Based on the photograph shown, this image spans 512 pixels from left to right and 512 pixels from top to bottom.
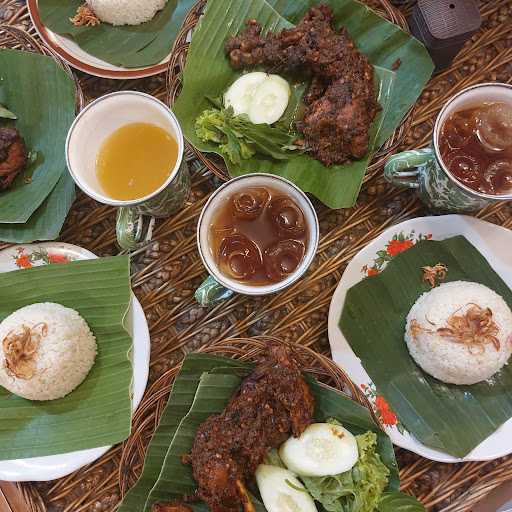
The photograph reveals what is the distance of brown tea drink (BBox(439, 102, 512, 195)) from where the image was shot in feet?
7.18

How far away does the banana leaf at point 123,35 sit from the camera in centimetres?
250

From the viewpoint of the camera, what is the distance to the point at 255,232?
2.22 meters

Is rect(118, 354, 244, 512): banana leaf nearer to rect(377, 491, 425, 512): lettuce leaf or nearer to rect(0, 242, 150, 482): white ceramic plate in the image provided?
rect(0, 242, 150, 482): white ceramic plate

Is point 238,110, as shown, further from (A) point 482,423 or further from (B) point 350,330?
(A) point 482,423

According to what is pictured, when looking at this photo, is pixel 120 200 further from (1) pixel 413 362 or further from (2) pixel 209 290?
(1) pixel 413 362

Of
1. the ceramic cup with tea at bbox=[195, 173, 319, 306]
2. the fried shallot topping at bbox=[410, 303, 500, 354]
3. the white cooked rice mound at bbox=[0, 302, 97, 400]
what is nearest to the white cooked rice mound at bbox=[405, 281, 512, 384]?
the fried shallot topping at bbox=[410, 303, 500, 354]

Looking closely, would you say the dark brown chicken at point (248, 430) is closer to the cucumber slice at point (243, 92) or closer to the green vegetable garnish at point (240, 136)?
the green vegetable garnish at point (240, 136)

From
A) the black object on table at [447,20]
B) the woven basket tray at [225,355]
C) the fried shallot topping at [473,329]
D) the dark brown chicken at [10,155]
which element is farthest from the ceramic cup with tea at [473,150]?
the dark brown chicken at [10,155]

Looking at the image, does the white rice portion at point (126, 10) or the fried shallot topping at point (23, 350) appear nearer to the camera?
the fried shallot topping at point (23, 350)

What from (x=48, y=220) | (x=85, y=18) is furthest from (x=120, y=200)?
(x=85, y=18)

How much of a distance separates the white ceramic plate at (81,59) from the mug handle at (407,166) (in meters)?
1.15

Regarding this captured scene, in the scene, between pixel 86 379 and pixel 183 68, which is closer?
pixel 86 379

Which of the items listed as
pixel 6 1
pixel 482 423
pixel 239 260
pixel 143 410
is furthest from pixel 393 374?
pixel 6 1

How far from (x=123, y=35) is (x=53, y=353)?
1.53 meters
